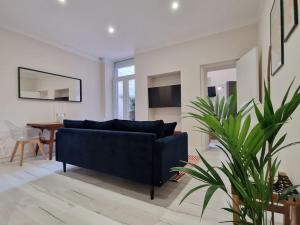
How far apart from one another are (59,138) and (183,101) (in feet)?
9.35

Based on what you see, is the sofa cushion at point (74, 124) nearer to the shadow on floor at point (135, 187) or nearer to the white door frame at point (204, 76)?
the shadow on floor at point (135, 187)

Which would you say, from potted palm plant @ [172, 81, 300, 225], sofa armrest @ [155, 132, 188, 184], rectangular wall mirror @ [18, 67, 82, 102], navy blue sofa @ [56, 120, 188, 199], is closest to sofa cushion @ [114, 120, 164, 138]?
navy blue sofa @ [56, 120, 188, 199]

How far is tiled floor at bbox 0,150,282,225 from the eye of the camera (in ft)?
4.89

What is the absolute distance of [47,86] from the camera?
4145 millimetres

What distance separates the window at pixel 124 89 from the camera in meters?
5.87

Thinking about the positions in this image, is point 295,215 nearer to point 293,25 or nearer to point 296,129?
point 296,129

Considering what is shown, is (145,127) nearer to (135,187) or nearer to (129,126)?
(129,126)

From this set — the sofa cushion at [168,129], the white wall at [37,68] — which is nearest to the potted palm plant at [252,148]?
the sofa cushion at [168,129]

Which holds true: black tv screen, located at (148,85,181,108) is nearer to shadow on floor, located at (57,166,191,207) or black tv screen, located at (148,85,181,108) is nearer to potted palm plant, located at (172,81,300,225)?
shadow on floor, located at (57,166,191,207)

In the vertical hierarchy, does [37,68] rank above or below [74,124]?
above

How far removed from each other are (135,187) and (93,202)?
53cm

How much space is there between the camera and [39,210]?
163 cm

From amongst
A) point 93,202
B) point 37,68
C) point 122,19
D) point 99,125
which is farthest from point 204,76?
point 37,68

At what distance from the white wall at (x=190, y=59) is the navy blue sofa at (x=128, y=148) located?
1.96 m
